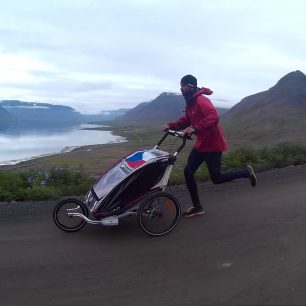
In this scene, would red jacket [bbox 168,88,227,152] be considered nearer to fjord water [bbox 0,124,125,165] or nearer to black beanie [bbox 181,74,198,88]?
black beanie [bbox 181,74,198,88]

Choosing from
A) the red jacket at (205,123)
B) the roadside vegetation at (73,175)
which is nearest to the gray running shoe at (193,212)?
the red jacket at (205,123)

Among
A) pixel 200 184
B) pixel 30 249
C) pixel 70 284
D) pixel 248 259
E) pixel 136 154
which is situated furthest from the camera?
pixel 200 184

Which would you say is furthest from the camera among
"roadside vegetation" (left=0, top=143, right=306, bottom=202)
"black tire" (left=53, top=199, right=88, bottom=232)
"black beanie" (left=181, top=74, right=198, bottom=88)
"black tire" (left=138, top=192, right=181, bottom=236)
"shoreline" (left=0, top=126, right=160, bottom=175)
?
"shoreline" (left=0, top=126, right=160, bottom=175)

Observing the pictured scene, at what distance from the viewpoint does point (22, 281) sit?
14.2ft

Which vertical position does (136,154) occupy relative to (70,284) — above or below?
above

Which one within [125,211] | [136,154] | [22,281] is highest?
[136,154]

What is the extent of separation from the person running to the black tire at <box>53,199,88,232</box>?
1518 mm

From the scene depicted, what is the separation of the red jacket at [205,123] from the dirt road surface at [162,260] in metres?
A: 1.04

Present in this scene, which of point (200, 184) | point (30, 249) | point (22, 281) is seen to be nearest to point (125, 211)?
point (30, 249)

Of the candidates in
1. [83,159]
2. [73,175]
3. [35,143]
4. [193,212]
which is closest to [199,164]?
[193,212]

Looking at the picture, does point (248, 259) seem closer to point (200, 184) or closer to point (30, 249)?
point (30, 249)

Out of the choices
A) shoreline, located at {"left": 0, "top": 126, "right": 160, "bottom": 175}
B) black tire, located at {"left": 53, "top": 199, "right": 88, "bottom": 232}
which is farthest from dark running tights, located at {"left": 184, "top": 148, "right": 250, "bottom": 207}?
shoreline, located at {"left": 0, "top": 126, "right": 160, "bottom": 175}

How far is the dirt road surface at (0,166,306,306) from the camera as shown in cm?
399

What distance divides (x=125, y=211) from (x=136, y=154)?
835 mm
